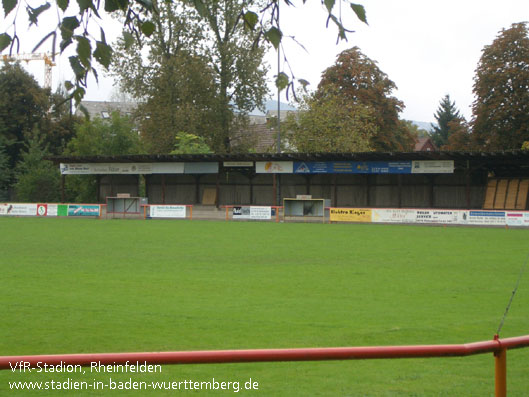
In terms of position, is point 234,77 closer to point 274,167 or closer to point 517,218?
point 274,167

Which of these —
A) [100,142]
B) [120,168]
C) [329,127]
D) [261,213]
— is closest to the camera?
[261,213]

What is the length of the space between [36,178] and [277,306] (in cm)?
4768

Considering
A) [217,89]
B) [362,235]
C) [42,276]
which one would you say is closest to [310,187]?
[217,89]

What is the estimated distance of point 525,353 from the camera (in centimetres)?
837

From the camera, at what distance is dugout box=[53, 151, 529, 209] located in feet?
144

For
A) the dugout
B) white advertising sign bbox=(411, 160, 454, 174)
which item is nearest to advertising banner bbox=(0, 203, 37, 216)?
the dugout

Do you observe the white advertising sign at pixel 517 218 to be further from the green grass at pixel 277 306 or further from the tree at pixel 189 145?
the tree at pixel 189 145

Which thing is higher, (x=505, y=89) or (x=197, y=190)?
(x=505, y=89)

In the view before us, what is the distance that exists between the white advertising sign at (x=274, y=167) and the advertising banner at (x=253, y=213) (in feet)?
18.2

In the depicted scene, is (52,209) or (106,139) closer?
(52,209)

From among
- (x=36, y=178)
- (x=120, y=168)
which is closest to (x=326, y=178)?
(x=120, y=168)

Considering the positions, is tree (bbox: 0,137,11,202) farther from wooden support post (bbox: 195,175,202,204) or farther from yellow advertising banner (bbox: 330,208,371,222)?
yellow advertising banner (bbox: 330,208,371,222)

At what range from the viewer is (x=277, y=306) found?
1178 cm

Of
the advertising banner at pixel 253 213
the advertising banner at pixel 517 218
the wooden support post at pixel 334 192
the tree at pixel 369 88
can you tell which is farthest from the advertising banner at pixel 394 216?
the tree at pixel 369 88
